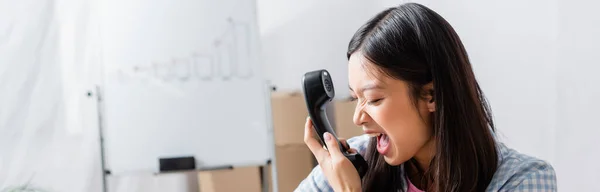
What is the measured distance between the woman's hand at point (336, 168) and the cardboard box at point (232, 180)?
1069 mm

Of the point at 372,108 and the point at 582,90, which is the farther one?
the point at 582,90

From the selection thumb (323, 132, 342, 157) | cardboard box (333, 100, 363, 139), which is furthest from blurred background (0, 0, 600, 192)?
thumb (323, 132, 342, 157)

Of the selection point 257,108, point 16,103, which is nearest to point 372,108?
point 257,108

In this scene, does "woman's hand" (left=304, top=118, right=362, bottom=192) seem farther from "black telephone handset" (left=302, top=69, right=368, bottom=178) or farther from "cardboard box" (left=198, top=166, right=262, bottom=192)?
"cardboard box" (left=198, top=166, right=262, bottom=192)

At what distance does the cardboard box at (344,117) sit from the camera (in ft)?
6.79

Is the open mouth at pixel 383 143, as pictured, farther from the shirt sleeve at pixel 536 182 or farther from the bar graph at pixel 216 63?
the bar graph at pixel 216 63

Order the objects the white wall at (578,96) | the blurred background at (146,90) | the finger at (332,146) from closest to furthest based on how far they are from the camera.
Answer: the finger at (332,146) < the white wall at (578,96) < the blurred background at (146,90)

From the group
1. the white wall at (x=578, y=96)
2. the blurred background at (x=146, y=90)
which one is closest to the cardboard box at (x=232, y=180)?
the blurred background at (x=146, y=90)

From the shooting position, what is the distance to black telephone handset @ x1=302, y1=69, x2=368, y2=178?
82cm

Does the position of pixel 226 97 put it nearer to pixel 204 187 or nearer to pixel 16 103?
pixel 204 187

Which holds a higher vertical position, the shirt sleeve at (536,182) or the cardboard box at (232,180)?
the shirt sleeve at (536,182)

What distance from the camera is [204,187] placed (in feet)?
6.25

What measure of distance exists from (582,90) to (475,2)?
45 cm

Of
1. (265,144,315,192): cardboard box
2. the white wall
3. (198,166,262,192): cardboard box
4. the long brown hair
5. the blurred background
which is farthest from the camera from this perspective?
(265,144,315,192): cardboard box
